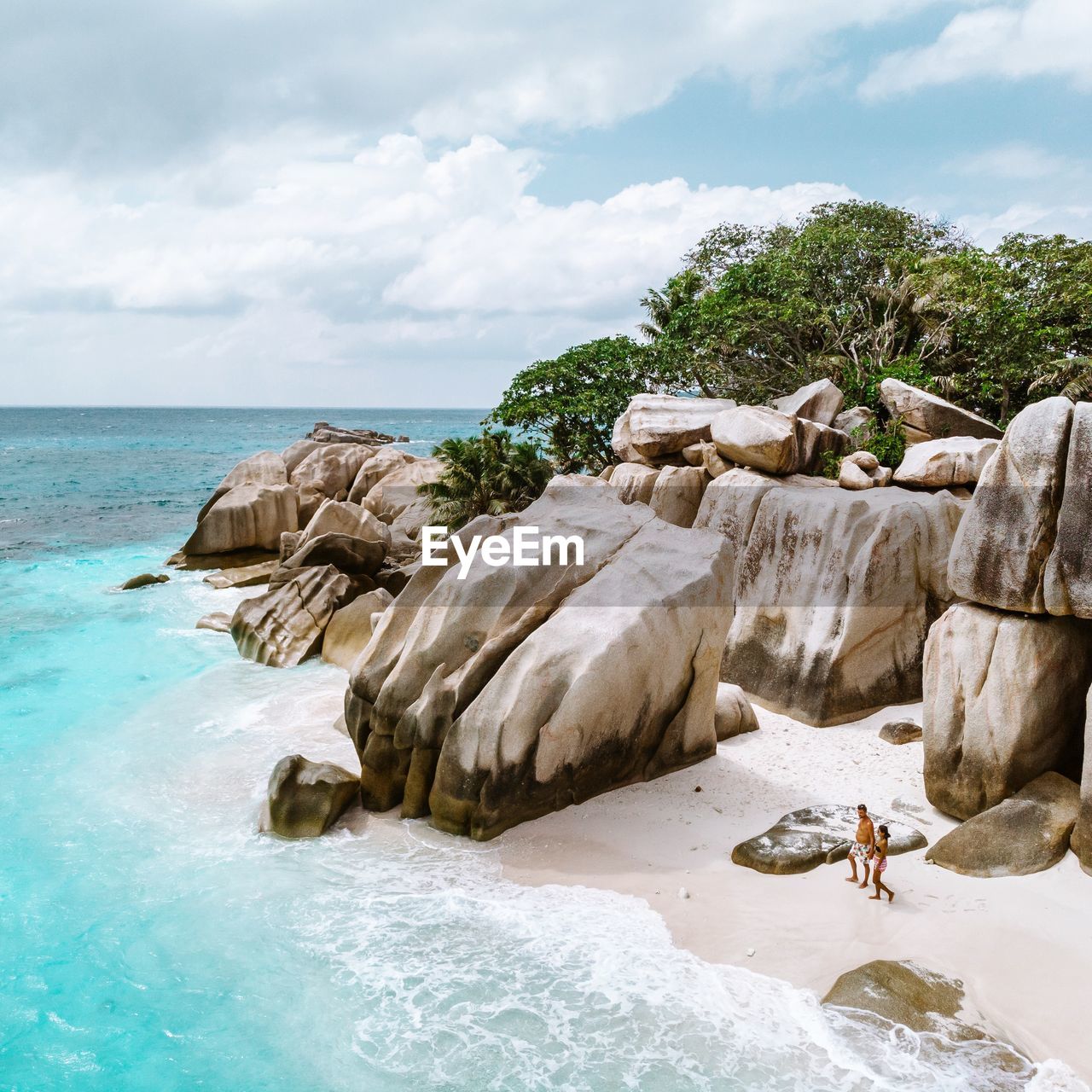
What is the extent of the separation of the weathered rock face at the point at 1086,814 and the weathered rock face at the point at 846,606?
4.83 meters

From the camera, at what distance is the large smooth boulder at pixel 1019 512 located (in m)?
10.2

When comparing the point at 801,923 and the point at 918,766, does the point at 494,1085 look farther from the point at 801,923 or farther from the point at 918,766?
the point at 918,766

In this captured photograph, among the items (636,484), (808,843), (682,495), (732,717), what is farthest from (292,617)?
(808,843)

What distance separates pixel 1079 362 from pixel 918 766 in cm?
1667

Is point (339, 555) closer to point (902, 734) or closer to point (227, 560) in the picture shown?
point (227, 560)

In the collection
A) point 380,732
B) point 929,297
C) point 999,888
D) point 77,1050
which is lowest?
point 77,1050

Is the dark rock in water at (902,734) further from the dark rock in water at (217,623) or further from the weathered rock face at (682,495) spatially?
the dark rock in water at (217,623)

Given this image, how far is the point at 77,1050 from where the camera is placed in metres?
8.54

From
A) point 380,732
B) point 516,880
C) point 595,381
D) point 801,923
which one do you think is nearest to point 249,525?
point 595,381

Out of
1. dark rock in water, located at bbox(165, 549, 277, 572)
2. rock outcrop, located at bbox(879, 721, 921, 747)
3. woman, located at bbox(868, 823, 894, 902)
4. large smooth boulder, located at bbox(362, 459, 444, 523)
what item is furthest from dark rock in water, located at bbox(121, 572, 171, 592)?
woman, located at bbox(868, 823, 894, 902)

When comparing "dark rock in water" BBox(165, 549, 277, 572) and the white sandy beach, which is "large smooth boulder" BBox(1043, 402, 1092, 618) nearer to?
the white sandy beach

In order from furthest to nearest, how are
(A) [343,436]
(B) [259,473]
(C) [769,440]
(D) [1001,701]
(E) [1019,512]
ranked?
(A) [343,436] < (B) [259,473] < (C) [769,440] < (D) [1001,701] < (E) [1019,512]

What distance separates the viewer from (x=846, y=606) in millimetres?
14641

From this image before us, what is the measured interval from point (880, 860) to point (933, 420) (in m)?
14.7
